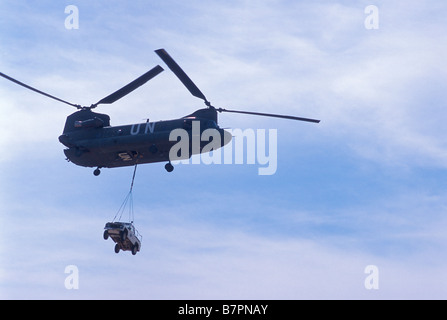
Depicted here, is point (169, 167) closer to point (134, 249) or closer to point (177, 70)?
point (134, 249)

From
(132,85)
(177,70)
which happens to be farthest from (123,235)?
(177,70)

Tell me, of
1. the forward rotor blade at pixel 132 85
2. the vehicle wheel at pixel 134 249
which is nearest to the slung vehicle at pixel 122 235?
the vehicle wheel at pixel 134 249

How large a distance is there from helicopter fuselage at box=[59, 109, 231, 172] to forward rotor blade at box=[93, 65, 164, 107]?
2037 millimetres

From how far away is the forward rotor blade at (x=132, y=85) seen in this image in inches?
2972

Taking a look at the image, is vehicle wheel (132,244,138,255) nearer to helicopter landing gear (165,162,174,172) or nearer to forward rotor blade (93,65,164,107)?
helicopter landing gear (165,162,174,172)

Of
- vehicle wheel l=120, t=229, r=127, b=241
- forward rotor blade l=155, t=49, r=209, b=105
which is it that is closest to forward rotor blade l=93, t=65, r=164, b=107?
forward rotor blade l=155, t=49, r=209, b=105

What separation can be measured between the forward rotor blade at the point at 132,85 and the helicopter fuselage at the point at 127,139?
6.68ft

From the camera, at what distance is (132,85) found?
7631cm

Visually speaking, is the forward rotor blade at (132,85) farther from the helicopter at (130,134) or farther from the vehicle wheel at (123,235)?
the vehicle wheel at (123,235)
